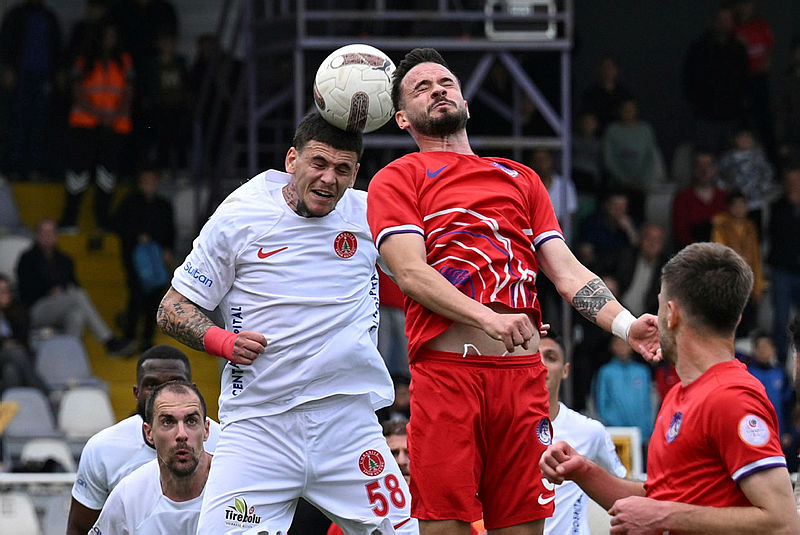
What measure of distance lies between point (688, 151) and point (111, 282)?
822 cm

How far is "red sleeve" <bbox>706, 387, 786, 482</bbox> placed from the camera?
170 inches

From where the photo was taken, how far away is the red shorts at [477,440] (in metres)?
5.38

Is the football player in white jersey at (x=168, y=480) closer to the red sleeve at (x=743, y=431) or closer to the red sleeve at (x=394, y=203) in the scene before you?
the red sleeve at (x=394, y=203)

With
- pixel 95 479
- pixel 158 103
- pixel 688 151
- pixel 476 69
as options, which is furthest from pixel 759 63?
pixel 95 479

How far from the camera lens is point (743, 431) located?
434 cm

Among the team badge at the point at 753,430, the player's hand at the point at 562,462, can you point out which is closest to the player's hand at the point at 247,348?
the player's hand at the point at 562,462

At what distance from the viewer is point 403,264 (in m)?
5.40

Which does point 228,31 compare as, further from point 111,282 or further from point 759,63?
point 759,63

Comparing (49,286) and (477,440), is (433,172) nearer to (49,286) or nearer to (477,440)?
(477,440)

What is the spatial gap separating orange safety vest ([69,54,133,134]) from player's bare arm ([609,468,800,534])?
13.7 meters

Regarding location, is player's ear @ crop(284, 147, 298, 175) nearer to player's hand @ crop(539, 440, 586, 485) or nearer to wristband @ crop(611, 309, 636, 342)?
wristband @ crop(611, 309, 636, 342)

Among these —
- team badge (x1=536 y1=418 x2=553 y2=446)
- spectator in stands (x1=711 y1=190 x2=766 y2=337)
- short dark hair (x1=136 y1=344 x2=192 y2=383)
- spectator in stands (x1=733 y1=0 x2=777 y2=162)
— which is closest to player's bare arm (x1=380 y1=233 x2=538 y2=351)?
team badge (x1=536 y1=418 x2=553 y2=446)

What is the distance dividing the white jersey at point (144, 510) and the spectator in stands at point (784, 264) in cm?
1054

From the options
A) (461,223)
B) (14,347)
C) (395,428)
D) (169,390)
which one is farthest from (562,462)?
(14,347)
